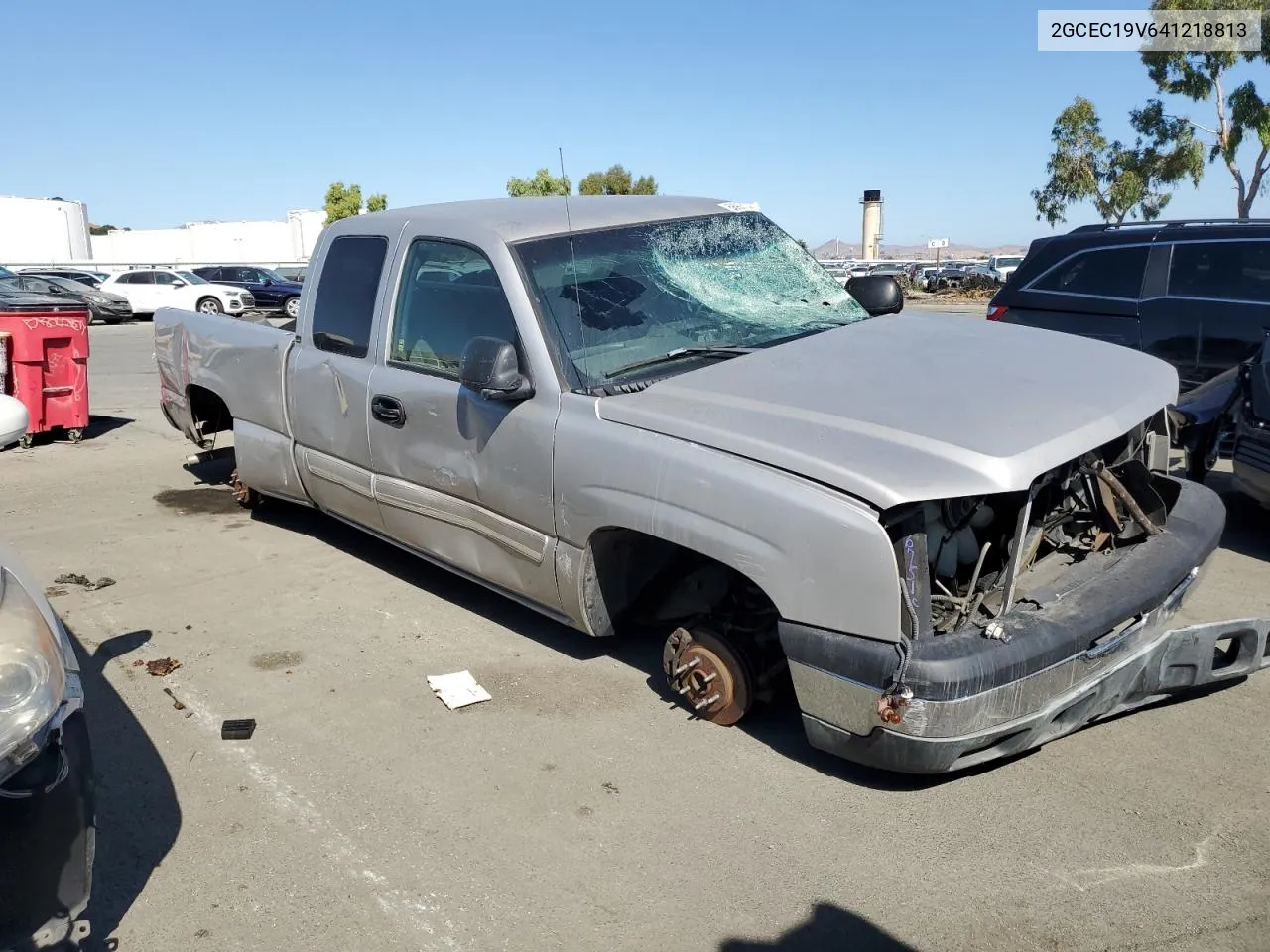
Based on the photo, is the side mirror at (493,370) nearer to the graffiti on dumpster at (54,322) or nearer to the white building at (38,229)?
the graffiti on dumpster at (54,322)

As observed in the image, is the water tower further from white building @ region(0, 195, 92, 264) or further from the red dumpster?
the red dumpster

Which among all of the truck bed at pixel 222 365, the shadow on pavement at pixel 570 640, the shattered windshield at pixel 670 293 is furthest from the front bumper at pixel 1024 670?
the truck bed at pixel 222 365

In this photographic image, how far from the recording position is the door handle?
4.59m

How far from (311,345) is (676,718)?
109 inches

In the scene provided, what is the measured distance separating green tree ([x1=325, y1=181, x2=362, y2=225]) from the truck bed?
1987 inches

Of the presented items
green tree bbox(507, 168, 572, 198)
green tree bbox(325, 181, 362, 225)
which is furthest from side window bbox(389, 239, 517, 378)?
green tree bbox(325, 181, 362, 225)

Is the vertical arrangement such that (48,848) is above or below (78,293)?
below

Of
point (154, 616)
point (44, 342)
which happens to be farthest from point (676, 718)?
point (44, 342)

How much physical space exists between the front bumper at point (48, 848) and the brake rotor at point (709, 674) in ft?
6.50

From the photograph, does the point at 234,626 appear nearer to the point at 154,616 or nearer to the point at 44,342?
the point at 154,616

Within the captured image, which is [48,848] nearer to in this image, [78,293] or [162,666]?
[162,666]

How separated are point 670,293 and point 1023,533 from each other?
1.82m

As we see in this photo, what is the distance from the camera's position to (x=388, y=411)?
4660mm

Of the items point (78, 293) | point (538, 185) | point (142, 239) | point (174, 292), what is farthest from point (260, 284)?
point (142, 239)
